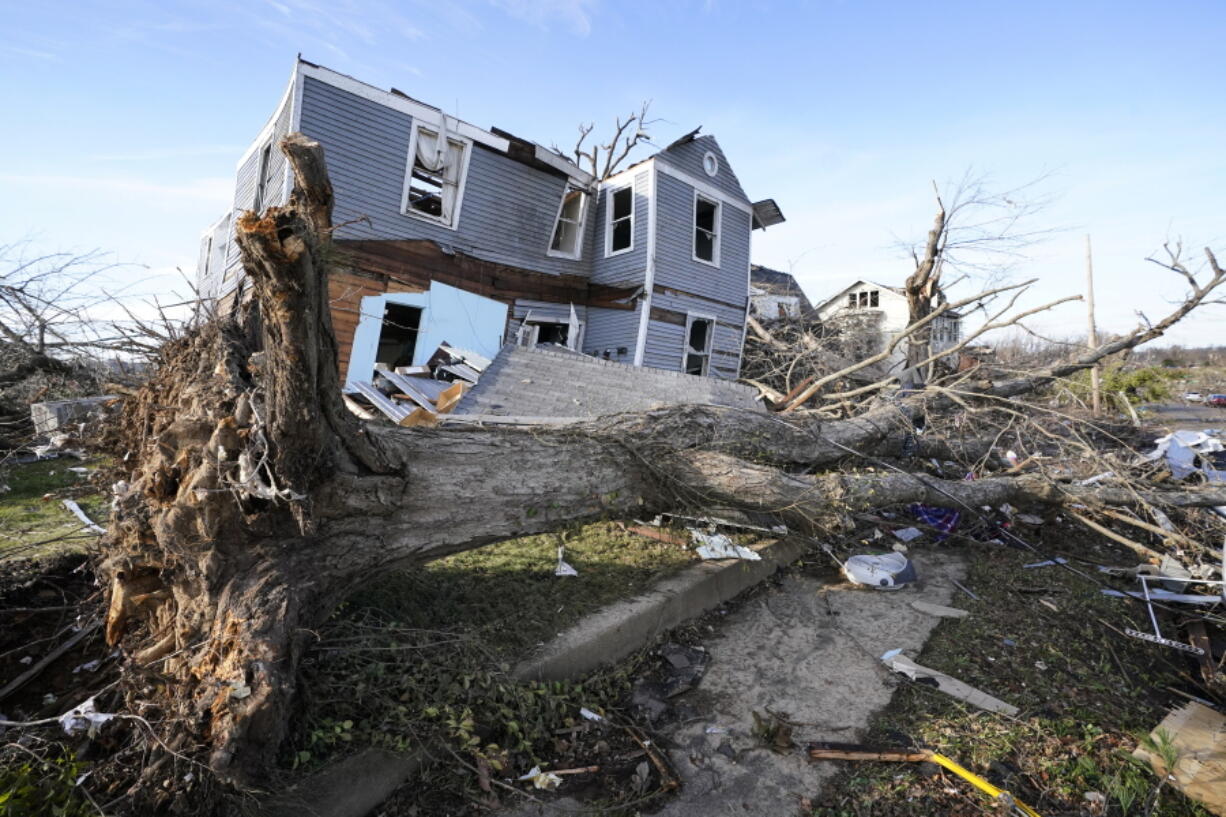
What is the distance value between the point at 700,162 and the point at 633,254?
2926 millimetres

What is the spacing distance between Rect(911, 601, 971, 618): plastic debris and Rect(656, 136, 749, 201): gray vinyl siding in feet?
33.1

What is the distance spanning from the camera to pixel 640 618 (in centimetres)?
350

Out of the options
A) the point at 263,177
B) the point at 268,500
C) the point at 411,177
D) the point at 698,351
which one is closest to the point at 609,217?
the point at 698,351

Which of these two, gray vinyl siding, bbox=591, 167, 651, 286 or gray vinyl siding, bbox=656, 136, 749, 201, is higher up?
gray vinyl siding, bbox=656, 136, 749, 201

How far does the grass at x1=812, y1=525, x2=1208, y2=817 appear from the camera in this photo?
2418 mm

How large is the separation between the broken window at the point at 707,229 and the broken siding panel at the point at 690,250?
0.15m

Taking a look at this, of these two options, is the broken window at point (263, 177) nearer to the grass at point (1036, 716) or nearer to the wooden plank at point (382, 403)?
the wooden plank at point (382, 403)

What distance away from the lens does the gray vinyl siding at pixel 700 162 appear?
1202cm

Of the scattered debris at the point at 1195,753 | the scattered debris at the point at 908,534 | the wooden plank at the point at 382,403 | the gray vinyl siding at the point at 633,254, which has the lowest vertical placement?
the scattered debris at the point at 1195,753

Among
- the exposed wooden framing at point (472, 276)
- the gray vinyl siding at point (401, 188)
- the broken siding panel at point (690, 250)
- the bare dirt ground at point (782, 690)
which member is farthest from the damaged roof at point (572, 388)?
the broken siding panel at point (690, 250)

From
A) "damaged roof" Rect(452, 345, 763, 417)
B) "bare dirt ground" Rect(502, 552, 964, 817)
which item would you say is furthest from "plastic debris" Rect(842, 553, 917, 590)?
"damaged roof" Rect(452, 345, 763, 417)

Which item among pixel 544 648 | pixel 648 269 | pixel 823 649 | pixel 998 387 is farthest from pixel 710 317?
pixel 544 648

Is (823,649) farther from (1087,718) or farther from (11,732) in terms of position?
(11,732)

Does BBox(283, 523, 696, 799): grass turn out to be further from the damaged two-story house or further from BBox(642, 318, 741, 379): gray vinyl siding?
BBox(642, 318, 741, 379): gray vinyl siding
